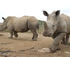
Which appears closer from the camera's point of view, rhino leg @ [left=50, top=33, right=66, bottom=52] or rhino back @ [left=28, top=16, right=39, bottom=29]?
rhino leg @ [left=50, top=33, right=66, bottom=52]

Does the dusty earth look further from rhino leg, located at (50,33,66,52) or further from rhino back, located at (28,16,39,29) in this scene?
rhino back, located at (28,16,39,29)

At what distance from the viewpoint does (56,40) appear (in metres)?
6.29

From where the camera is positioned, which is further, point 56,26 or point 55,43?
point 55,43

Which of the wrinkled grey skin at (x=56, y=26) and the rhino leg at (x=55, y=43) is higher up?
the wrinkled grey skin at (x=56, y=26)

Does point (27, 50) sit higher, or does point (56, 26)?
point (56, 26)

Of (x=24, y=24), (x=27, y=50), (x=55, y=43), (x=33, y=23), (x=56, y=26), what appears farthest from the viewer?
(x=24, y=24)

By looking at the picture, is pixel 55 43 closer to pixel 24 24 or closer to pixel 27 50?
pixel 27 50

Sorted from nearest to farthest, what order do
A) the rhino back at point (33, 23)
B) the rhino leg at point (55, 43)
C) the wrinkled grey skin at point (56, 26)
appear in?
the wrinkled grey skin at point (56, 26) < the rhino leg at point (55, 43) < the rhino back at point (33, 23)

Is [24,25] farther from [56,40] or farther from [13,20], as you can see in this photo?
[56,40]

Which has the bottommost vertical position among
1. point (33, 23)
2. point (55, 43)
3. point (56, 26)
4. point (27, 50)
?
point (27, 50)

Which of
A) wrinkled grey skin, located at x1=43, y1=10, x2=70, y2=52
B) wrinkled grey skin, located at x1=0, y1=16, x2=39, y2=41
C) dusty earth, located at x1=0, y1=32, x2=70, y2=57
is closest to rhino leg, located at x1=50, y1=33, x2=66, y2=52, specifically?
wrinkled grey skin, located at x1=43, y1=10, x2=70, y2=52

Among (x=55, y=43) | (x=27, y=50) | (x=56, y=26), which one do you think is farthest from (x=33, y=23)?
(x=56, y=26)

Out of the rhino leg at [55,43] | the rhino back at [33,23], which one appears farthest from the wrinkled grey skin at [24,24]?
the rhino leg at [55,43]

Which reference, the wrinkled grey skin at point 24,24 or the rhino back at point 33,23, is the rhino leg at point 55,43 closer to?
the wrinkled grey skin at point 24,24
